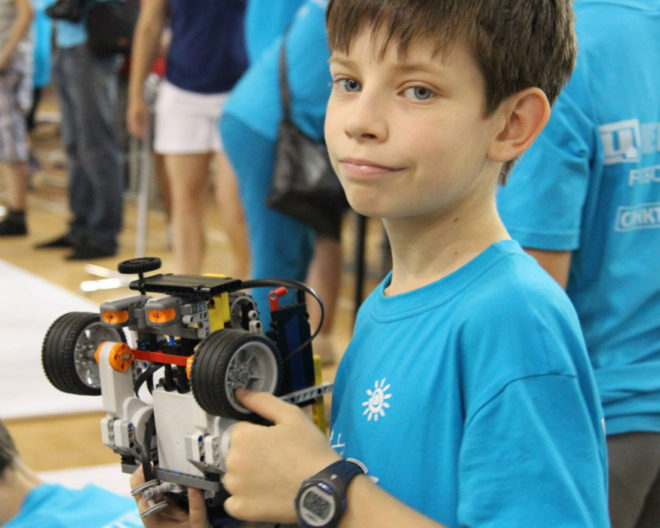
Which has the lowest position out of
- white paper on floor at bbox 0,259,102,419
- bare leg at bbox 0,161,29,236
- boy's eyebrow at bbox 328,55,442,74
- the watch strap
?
white paper on floor at bbox 0,259,102,419

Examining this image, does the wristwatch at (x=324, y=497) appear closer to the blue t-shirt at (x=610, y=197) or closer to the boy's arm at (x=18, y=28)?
the blue t-shirt at (x=610, y=197)

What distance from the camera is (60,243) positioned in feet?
19.4

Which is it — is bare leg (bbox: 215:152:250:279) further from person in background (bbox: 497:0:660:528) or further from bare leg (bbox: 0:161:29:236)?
bare leg (bbox: 0:161:29:236)

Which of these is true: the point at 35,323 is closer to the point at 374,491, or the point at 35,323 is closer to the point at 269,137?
the point at 269,137

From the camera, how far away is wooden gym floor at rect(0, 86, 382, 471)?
2.94 m

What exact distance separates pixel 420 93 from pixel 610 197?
55 centimetres

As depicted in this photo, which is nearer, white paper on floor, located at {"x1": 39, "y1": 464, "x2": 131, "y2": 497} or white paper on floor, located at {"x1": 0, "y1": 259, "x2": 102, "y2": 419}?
white paper on floor, located at {"x1": 39, "y1": 464, "x2": 131, "y2": 497}

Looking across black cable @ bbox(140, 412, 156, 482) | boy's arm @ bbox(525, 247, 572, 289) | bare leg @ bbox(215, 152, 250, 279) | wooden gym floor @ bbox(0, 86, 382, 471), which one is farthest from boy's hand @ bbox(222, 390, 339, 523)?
bare leg @ bbox(215, 152, 250, 279)

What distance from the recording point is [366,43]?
931 mm

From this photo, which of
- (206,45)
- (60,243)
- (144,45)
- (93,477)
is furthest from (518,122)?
(60,243)

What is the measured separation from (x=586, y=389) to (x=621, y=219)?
1.65ft

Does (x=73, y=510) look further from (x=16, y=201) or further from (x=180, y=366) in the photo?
(x=16, y=201)

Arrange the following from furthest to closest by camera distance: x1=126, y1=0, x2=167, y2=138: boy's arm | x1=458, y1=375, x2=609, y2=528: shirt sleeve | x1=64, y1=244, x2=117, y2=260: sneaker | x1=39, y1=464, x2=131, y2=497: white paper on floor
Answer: x1=64, y1=244, x2=117, y2=260: sneaker, x1=126, y1=0, x2=167, y2=138: boy's arm, x1=39, y1=464, x2=131, y2=497: white paper on floor, x1=458, y1=375, x2=609, y2=528: shirt sleeve

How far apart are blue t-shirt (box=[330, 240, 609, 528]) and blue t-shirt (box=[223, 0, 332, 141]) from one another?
173cm
